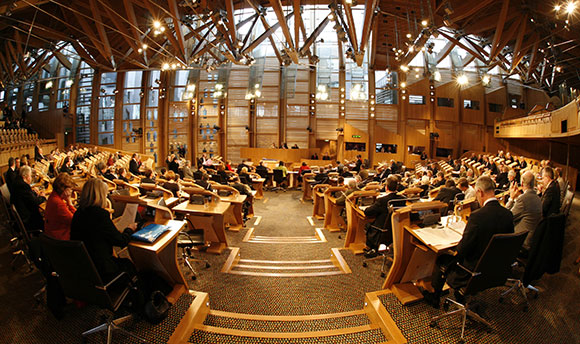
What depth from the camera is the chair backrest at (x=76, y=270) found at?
198cm

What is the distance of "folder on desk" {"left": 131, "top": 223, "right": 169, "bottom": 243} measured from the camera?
249 centimetres

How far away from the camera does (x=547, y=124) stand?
456 inches

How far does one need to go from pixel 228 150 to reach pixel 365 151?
31.2 ft

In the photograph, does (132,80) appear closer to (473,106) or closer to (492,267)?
(492,267)

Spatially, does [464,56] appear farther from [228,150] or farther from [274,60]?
[228,150]

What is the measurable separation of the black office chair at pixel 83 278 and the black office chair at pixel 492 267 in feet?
9.27

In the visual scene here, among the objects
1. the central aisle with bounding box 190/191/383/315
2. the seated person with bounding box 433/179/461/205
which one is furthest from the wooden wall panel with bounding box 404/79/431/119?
the central aisle with bounding box 190/191/383/315

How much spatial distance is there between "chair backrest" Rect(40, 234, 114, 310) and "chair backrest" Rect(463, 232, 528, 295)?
122 inches

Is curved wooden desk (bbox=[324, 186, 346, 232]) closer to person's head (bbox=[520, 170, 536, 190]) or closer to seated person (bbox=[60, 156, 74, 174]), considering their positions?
person's head (bbox=[520, 170, 536, 190])

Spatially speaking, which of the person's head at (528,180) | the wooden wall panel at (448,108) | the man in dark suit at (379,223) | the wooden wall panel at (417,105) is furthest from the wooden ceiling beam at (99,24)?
the wooden wall panel at (448,108)

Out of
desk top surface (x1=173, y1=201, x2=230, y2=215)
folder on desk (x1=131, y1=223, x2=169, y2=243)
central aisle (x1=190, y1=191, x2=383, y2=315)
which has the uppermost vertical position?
folder on desk (x1=131, y1=223, x2=169, y2=243)

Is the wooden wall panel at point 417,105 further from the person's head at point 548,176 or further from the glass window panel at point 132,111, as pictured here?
the glass window panel at point 132,111

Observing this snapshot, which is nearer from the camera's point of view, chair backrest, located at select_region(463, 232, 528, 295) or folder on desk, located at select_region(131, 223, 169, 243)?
chair backrest, located at select_region(463, 232, 528, 295)

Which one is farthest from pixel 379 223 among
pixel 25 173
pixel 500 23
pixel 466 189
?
pixel 500 23
